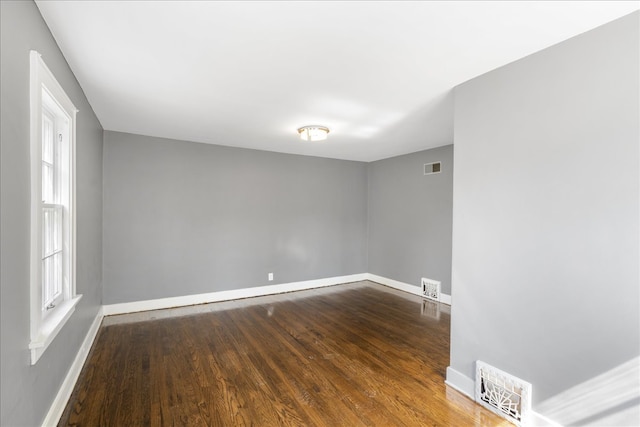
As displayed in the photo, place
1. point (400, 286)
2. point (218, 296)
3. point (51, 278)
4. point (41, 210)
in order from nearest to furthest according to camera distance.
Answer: point (41, 210), point (51, 278), point (218, 296), point (400, 286)

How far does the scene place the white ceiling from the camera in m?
1.54

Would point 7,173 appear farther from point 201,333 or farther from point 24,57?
Answer: point 201,333

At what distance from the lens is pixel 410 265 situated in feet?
17.0

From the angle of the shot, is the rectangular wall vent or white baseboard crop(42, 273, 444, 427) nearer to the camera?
white baseboard crop(42, 273, 444, 427)

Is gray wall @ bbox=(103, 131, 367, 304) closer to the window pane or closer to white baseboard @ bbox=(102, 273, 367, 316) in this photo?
white baseboard @ bbox=(102, 273, 367, 316)

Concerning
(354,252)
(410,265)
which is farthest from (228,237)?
(410,265)

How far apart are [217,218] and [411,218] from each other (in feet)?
→ 10.7

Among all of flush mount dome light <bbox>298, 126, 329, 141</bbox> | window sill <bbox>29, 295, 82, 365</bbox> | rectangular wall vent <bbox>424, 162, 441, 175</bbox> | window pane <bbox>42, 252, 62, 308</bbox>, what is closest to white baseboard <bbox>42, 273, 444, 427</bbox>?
window sill <bbox>29, 295, 82, 365</bbox>

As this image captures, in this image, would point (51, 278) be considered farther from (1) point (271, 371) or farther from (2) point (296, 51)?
(2) point (296, 51)

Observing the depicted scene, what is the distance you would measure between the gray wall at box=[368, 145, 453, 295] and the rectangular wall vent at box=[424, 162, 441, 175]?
0.06 metres

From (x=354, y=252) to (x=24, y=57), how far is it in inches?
208

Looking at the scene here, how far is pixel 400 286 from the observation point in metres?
5.36

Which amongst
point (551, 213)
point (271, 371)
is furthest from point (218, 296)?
point (551, 213)

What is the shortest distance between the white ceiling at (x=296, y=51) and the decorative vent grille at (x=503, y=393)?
2177 millimetres
